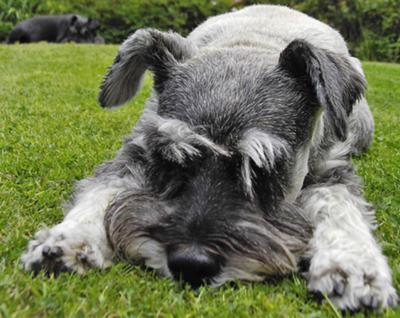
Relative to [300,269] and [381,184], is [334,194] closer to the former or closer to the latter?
[300,269]

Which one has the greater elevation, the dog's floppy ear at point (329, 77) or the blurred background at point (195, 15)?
the dog's floppy ear at point (329, 77)

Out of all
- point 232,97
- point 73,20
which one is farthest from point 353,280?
point 73,20

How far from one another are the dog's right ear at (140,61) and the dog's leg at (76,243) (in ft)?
2.98

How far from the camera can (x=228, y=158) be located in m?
3.33

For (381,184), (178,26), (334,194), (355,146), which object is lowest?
(178,26)

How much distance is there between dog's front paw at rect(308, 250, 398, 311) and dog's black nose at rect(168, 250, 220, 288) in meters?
0.54

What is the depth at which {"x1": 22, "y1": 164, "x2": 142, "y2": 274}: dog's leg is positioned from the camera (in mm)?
3082

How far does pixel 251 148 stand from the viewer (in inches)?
130

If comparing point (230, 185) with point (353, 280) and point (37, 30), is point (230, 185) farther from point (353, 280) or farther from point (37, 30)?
point (37, 30)

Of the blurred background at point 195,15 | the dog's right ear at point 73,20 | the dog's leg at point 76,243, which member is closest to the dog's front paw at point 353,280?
the dog's leg at point 76,243

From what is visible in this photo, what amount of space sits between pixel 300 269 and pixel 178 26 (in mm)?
20828

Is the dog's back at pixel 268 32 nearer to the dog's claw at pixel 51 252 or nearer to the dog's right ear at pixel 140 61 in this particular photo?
the dog's right ear at pixel 140 61

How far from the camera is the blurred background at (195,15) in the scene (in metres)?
21.1

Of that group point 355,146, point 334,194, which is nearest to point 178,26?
point 355,146
